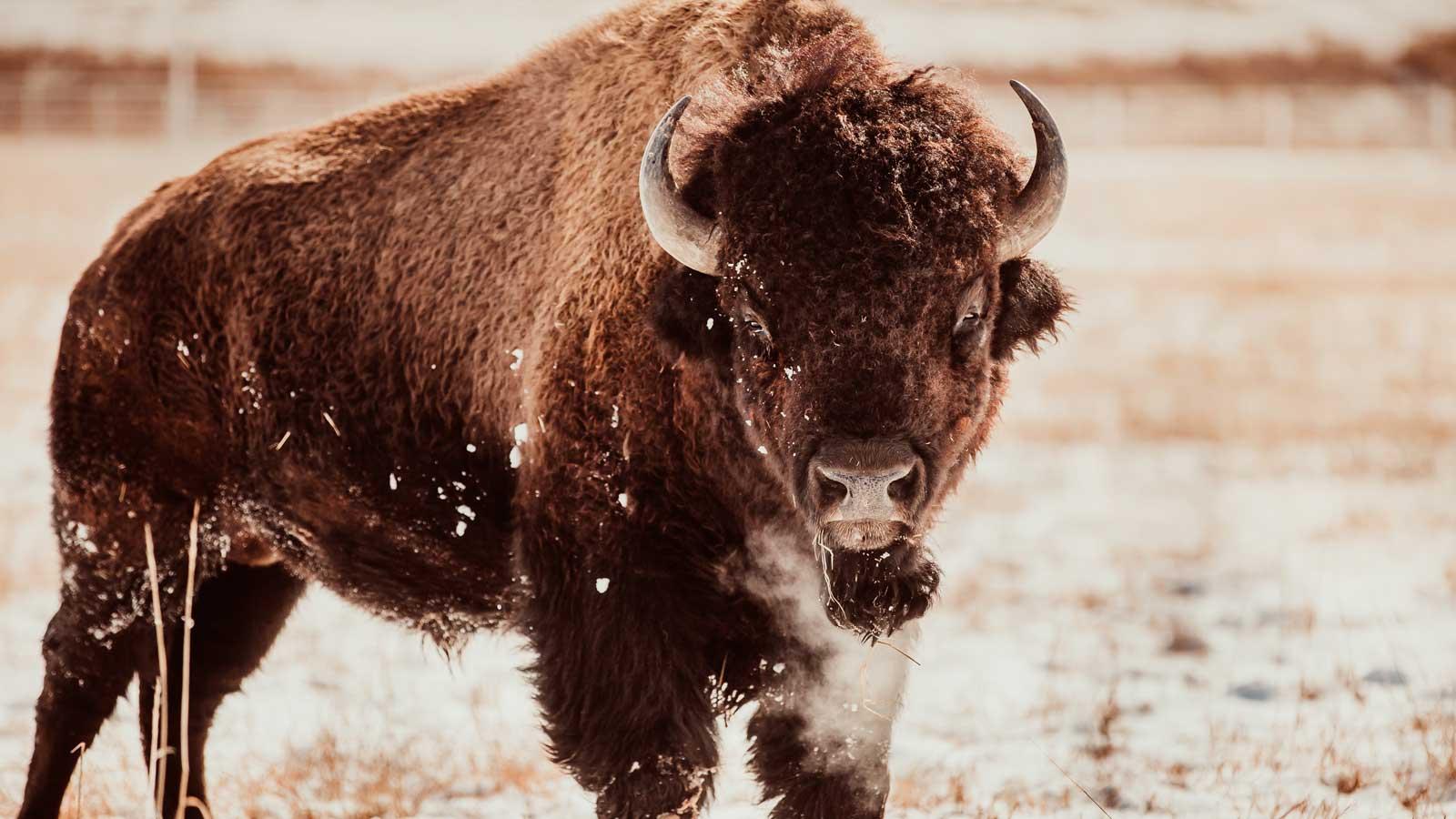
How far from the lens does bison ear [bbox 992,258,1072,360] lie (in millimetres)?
3559

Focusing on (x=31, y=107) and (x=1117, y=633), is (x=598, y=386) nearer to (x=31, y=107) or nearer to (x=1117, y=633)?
(x=1117, y=633)

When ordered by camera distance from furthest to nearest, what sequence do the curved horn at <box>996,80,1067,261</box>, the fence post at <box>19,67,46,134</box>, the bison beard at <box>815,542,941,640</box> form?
1. the fence post at <box>19,67,46,134</box>
2. the curved horn at <box>996,80,1067,261</box>
3. the bison beard at <box>815,542,941,640</box>

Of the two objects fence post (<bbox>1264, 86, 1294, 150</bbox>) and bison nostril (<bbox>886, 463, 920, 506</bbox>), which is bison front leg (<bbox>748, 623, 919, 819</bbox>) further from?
fence post (<bbox>1264, 86, 1294, 150</bbox>)

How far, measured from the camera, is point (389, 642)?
7.03m

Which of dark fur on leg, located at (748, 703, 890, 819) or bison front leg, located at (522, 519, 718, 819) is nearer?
bison front leg, located at (522, 519, 718, 819)

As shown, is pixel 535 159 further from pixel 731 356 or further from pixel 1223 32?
pixel 1223 32

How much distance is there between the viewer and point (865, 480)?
2986 mm

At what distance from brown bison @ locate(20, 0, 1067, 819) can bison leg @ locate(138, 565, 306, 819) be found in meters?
0.02

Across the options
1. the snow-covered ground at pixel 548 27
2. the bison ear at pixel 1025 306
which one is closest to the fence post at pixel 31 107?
the snow-covered ground at pixel 548 27

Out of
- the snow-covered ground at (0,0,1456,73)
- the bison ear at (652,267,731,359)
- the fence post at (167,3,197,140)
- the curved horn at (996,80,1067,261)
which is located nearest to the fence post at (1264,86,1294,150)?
the snow-covered ground at (0,0,1456,73)

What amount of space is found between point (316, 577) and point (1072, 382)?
37.8 ft

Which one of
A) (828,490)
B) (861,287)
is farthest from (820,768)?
(861,287)

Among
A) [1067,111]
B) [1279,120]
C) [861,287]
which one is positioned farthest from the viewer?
[1279,120]

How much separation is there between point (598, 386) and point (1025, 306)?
1.10 metres
